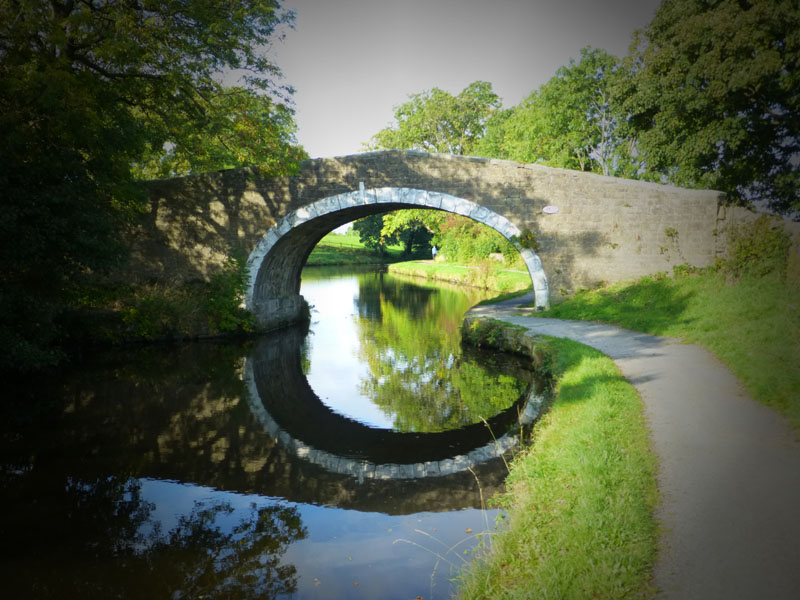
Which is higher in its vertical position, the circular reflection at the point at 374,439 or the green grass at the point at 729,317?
the green grass at the point at 729,317

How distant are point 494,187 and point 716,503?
399 inches

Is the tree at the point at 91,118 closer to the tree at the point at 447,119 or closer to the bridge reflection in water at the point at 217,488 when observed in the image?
the bridge reflection in water at the point at 217,488

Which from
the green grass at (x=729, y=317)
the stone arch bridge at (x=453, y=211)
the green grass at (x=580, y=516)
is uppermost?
the stone arch bridge at (x=453, y=211)

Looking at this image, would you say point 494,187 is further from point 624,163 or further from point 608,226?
point 624,163

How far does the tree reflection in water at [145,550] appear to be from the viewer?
11.7ft

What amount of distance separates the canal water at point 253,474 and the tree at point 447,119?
22.6 meters

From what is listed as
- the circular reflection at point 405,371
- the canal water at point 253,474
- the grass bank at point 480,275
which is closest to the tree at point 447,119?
the grass bank at point 480,275

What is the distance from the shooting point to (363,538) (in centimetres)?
423

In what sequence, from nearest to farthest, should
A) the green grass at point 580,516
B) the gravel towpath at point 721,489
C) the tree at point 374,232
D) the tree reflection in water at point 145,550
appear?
the gravel towpath at point 721,489
the green grass at point 580,516
the tree reflection in water at point 145,550
the tree at point 374,232

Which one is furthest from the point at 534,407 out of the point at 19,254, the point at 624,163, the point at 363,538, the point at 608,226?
the point at 624,163

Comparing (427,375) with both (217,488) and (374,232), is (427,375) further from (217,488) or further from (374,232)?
(374,232)

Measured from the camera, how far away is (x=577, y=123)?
22078 mm

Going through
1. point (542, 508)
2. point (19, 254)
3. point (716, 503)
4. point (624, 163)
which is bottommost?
point (542, 508)

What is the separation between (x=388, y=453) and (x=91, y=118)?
7341 mm
